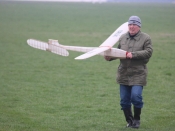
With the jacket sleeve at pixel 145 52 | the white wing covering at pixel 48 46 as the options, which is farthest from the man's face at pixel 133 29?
the white wing covering at pixel 48 46

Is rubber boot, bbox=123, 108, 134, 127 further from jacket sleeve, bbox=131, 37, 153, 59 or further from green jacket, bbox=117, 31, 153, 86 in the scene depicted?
jacket sleeve, bbox=131, 37, 153, 59

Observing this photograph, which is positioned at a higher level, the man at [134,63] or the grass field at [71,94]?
the man at [134,63]

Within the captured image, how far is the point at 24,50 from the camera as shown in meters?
19.8

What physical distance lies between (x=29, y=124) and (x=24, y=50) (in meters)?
12.4

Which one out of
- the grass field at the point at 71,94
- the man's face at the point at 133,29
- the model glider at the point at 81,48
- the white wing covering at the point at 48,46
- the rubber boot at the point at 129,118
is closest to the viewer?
the model glider at the point at 81,48

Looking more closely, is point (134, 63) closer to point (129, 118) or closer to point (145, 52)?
point (145, 52)

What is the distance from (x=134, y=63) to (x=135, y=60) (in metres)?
0.06

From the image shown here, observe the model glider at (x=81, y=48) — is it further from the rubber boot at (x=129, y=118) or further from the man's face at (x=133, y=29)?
the rubber boot at (x=129, y=118)

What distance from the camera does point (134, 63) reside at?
7043mm

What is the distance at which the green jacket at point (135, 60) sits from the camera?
694cm

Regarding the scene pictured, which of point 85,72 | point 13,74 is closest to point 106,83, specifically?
point 85,72

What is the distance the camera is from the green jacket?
6941mm

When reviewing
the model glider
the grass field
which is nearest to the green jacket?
the model glider

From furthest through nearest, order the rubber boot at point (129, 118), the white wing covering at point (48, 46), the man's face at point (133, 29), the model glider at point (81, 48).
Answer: the rubber boot at point (129, 118), the white wing covering at point (48, 46), the man's face at point (133, 29), the model glider at point (81, 48)
